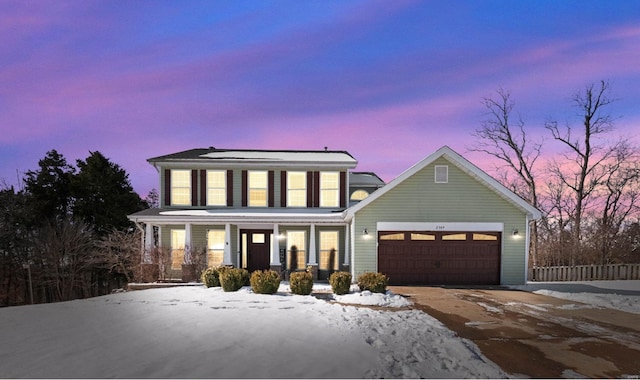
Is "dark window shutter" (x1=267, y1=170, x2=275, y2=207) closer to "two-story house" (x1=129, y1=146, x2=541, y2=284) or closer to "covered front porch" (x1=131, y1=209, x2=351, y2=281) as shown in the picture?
"two-story house" (x1=129, y1=146, x2=541, y2=284)

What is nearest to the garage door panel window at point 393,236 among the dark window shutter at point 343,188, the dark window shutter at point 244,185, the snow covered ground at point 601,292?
the dark window shutter at point 343,188

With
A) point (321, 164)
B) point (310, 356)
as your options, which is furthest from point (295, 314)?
point (321, 164)

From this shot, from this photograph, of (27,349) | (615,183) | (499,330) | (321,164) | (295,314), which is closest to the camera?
(27,349)

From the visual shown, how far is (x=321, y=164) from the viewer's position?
1762 cm

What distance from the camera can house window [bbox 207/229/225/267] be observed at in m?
17.0

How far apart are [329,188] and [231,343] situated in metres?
12.1

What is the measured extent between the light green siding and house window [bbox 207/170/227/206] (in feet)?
23.2

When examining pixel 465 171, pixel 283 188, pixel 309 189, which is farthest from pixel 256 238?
pixel 465 171

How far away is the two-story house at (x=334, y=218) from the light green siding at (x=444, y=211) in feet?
0.14

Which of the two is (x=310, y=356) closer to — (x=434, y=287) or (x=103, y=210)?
(x=434, y=287)

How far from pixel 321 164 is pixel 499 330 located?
Answer: 11425 mm

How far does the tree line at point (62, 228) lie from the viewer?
905 inches

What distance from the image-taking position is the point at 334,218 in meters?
16.1

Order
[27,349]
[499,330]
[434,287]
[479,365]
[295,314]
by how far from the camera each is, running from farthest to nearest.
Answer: [434,287], [295,314], [499,330], [27,349], [479,365]
